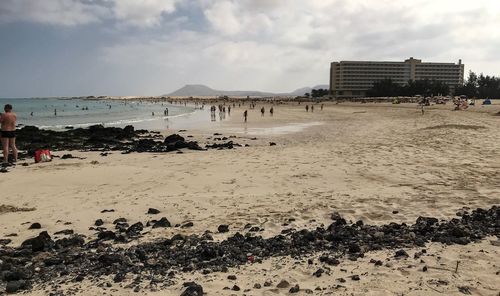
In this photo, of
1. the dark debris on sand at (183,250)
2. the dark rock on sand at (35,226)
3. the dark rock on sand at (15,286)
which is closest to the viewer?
the dark rock on sand at (15,286)

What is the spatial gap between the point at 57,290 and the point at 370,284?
3.78m

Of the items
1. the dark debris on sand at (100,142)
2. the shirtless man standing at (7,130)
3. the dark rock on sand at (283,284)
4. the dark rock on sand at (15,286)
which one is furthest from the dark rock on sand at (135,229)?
the dark debris on sand at (100,142)

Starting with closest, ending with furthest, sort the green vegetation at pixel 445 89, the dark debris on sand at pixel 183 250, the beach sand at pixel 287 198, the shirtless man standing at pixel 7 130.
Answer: the beach sand at pixel 287 198 → the dark debris on sand at pixel 183 250 → the shirtless man standing at pixel 7 130 → the green vegetation at pixel 445 89

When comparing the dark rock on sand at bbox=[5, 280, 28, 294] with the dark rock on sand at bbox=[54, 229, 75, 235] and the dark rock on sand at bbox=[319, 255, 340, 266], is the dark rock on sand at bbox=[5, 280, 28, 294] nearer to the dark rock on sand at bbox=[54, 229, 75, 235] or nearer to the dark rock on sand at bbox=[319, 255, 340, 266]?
the dark rock on sand at bbox=[54, 229, 75, 235]

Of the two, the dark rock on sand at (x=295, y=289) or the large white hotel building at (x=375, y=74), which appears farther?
the large white hotel building at (x=375, y=74)

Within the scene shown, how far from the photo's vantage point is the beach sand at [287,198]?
511cm

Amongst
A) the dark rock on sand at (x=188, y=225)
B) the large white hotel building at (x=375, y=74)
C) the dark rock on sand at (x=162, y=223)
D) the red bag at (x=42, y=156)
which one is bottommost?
the dark rock on sand at (x=188, y=225)

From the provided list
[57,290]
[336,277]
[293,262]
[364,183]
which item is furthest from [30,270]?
[364,183]

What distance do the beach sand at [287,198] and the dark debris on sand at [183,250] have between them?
25cm

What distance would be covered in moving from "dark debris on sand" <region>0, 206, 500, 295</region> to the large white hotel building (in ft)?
569

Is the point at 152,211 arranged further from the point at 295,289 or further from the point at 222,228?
the point at 295,289

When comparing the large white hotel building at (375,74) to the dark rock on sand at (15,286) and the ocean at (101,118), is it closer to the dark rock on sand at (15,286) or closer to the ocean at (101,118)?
the ocean at (101,118)

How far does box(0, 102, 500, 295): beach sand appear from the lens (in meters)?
5.11

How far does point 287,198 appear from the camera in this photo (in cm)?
930
